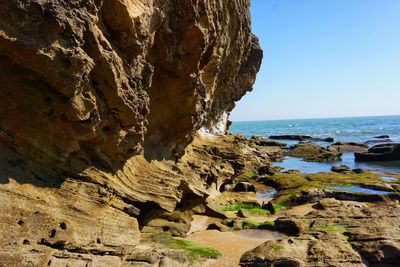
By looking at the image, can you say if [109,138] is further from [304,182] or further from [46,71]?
[304,182]

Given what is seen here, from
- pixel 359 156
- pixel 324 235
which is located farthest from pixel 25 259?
pixel 359 156

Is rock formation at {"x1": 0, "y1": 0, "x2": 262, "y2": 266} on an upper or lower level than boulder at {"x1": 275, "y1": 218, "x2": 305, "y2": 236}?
upper

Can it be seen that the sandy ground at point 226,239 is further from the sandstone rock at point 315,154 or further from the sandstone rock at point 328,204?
the sandstone rock at point 315,154

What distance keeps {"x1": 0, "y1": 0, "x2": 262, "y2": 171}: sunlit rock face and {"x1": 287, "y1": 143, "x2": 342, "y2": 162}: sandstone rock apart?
45.7m

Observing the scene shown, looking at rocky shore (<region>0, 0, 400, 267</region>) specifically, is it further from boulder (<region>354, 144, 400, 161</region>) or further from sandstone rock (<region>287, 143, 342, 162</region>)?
boulder (<region>354, 144, 400, 161</region>)

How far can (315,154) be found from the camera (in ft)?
212

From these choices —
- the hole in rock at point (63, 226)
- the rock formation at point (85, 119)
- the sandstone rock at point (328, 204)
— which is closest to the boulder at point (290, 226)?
the sandstone rock at point (328, 204)

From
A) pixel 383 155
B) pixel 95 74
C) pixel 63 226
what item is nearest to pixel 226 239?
pixel 63 226

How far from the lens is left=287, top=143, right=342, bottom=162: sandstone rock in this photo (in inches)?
2359

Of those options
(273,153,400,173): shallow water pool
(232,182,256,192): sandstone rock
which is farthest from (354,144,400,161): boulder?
(232,182,256,192): sandstone rock

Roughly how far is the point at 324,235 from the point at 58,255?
469 inches

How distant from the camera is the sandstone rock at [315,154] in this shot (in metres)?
59.9

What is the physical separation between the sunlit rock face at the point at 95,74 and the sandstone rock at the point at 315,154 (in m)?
45.7

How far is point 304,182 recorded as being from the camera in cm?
3419
